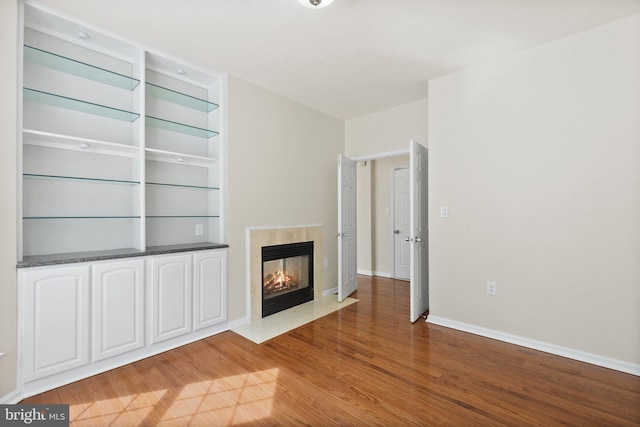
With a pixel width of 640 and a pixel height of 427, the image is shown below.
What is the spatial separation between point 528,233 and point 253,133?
300cm

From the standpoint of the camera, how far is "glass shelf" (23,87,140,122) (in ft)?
7.36

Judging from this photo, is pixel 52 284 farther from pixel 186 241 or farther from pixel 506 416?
pixel 506 416

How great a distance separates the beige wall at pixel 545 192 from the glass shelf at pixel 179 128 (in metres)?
2.51

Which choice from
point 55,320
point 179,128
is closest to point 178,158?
point 179,128

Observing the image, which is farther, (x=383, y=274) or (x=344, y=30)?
(x=383, y=274)

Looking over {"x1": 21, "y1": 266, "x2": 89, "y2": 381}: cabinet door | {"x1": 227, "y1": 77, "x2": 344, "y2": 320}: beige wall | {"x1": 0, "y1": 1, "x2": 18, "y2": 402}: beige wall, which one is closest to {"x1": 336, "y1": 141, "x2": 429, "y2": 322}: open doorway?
{"x1": 227, "y1": 77, "x2": 344, "y2": 320}: beige wall

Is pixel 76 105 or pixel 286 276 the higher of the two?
pixel 76 105

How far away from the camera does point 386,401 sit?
1.95 metres

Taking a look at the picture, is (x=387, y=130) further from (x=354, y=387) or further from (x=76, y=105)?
(x=76, y=105)

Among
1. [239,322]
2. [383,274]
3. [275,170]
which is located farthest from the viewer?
[383,274]

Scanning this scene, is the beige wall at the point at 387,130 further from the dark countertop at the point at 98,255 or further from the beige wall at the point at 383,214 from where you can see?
the dark countertop at the point at 98,255

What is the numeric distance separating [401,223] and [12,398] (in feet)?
16.9

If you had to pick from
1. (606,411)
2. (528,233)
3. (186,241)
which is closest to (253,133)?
(186,241)

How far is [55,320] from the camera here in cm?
209
